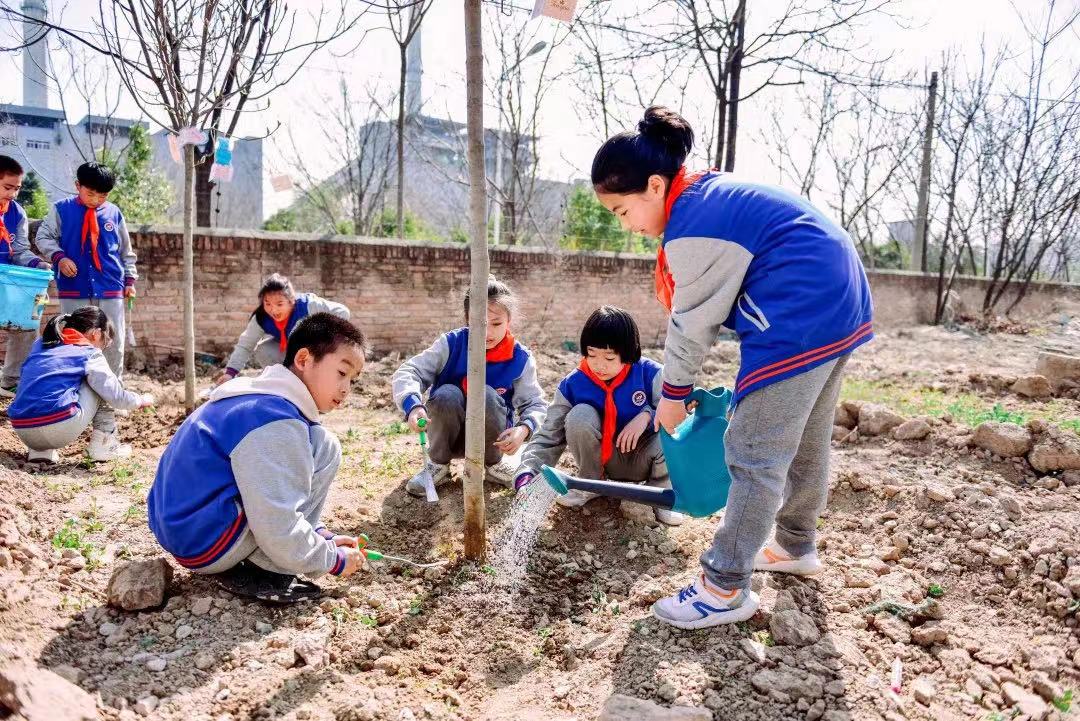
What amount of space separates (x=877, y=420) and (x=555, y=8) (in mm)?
2812

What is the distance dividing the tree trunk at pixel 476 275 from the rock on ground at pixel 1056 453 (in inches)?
99.5

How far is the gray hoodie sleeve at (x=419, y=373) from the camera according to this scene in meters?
3.11

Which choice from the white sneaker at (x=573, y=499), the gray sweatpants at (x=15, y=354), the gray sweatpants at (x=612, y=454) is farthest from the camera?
the gray sweatpants at (x=15, y=354)

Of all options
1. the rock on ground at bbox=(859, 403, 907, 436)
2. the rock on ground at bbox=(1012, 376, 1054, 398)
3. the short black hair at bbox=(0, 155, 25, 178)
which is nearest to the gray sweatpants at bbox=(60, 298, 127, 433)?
the short black hair at bbox=(0, 155, 25, 178)

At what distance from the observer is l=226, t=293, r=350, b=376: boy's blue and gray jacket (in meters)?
4.54

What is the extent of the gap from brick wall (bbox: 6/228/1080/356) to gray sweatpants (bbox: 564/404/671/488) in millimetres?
4733

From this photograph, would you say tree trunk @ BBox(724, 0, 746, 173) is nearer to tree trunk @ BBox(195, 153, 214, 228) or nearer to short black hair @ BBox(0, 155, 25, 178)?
tree trunk @ BBox(195, 153, 214, 228)

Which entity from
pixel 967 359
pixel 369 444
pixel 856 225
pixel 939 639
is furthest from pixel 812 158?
pixel 939 639

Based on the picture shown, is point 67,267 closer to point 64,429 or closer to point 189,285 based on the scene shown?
point 189,285

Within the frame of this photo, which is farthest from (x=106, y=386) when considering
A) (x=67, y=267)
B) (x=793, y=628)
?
(x=793, y=628)

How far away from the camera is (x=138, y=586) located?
208 centimetres

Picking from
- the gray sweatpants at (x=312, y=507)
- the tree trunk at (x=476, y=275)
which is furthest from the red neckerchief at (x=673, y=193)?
the gray sweatpants at (x=312, y=507)

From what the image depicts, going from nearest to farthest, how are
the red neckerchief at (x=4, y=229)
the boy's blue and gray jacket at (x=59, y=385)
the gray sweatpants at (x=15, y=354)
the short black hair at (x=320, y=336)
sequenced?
the short black hair at (x=320, y=336) < the boy's blue and gray jacket at (x=59, y=385) < the red neckerchief at (x=4, y=229) < the gray sweatpants at (x=15, y=354)

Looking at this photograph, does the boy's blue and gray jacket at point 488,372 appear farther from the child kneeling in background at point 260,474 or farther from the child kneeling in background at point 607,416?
the child kneeling in background at point 260,474
